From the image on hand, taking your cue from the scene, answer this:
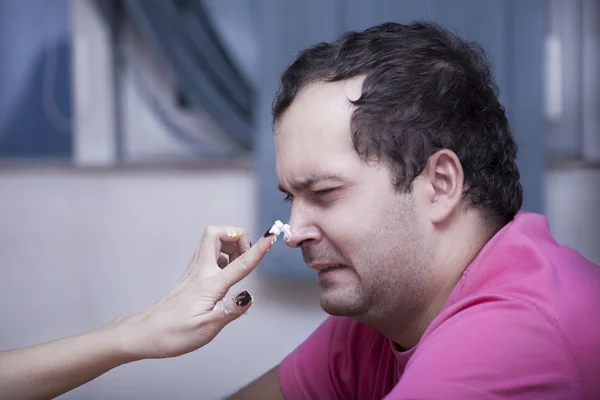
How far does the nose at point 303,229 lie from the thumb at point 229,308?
0.40ft

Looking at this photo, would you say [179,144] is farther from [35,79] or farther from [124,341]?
[124,341]

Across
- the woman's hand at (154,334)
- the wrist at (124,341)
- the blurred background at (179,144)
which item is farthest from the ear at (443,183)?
the blurred background at (179,144)

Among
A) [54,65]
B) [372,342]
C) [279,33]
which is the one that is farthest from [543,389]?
[54,65]

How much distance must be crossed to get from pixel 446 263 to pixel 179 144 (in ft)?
5.33

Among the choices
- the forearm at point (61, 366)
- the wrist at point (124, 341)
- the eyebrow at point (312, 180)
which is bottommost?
the forearm at point (61, 366)

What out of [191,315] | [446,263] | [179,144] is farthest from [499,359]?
[179,144]

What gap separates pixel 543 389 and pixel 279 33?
1.48 metres

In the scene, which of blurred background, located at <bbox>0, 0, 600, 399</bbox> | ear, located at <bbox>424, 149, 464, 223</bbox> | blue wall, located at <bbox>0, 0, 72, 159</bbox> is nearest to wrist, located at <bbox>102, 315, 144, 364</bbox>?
ear, located at <bbox>424, 149, 464, 223</bbox>

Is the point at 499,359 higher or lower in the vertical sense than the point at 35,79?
lower

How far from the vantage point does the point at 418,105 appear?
107 cm

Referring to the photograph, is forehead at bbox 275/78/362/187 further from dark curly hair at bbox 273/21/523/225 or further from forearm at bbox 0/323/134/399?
forearm at bbox 0/323/134/399

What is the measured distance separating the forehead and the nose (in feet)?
0.21

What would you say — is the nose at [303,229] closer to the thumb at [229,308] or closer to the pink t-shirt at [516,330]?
the thumb at [229,308]

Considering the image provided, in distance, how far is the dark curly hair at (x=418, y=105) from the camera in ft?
3.46
